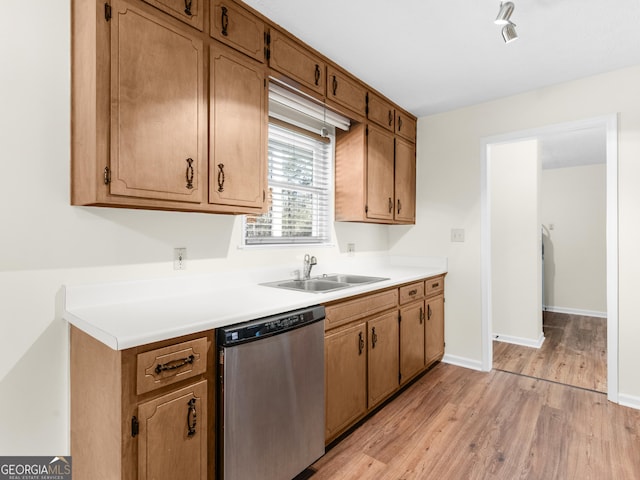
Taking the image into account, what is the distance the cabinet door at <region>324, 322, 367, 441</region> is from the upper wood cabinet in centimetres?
174

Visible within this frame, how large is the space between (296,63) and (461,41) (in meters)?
1.05

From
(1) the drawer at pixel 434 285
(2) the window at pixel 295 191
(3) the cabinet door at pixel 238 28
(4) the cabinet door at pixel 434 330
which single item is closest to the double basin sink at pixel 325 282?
(2) the window at pixel 295 191

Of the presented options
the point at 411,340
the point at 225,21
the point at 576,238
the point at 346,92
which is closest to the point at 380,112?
the point at 346,92

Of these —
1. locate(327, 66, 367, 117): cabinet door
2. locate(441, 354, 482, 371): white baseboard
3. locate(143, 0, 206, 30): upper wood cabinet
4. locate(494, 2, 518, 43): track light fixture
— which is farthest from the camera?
locate(441, 354, 482, 371): white baseboard

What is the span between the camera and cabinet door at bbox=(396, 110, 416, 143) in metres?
3.35

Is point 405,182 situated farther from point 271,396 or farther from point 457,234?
point 271,396

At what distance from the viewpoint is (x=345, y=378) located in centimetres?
213

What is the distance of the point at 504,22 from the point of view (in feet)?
5.97

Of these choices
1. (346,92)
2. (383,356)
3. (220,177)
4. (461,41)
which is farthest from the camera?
(346,92)

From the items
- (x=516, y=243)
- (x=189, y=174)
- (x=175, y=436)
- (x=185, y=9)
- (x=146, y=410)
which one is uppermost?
(x=185, y=9)

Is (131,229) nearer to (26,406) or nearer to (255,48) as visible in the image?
(26,406)

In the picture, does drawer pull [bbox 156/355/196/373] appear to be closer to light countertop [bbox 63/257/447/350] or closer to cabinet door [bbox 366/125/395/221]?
light countertop [bbox 63/257/447/350]

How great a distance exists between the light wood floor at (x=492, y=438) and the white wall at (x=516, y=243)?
1.15 meters

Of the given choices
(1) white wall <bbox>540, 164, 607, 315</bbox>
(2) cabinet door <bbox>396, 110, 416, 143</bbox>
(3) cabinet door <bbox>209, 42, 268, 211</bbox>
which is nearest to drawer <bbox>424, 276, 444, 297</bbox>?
(2) cabinet door <bbox>396, 110, 416, 143</bbox>
